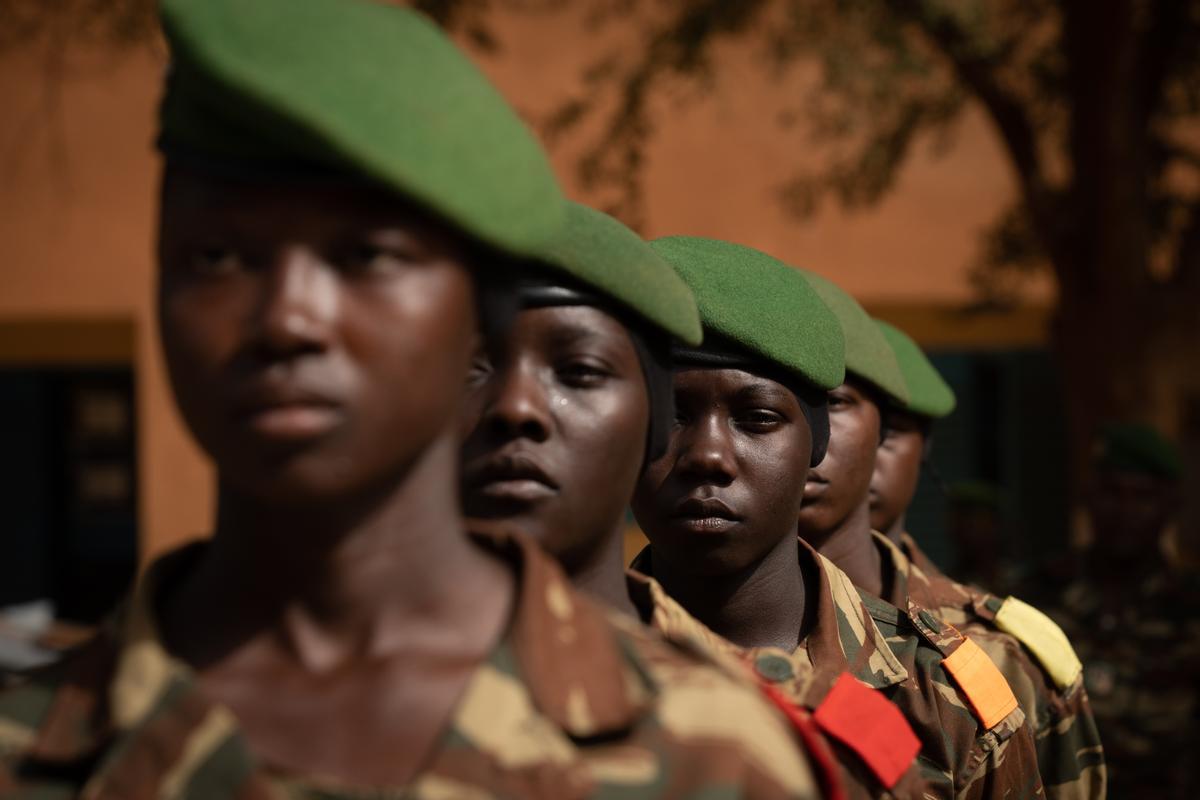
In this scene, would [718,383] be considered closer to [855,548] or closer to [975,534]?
[855,548]

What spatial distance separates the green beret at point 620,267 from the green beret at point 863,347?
129 centimetres

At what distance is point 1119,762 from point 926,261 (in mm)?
6937

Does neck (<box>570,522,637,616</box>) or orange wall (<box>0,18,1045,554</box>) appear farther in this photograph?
orange wall (<box>0,18,1045,554</box>)

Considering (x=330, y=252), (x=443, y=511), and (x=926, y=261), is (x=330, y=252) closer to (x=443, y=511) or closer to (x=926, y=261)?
(x=443, y=511)

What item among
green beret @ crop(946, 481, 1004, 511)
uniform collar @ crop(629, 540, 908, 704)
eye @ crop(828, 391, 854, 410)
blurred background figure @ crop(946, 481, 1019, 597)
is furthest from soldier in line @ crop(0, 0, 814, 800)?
green beret @ crop(946, 481, 1004, 511)

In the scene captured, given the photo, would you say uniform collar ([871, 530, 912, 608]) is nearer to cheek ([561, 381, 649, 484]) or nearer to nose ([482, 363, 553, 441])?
cheek ([561, 381, 649, 484])

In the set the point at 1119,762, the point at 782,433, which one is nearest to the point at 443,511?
the point at 782,433

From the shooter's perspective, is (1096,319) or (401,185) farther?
(1096,319)

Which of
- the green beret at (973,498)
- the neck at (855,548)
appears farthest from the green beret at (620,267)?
the green beret at (973,498)

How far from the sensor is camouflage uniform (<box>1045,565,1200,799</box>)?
6.36 metres

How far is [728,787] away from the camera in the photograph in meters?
1.66

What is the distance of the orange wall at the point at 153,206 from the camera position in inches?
444

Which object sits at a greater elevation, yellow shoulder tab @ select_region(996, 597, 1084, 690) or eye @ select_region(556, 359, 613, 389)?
eye @ select_region(556, 359, 613, 389)

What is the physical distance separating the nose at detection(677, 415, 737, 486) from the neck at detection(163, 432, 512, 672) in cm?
117
